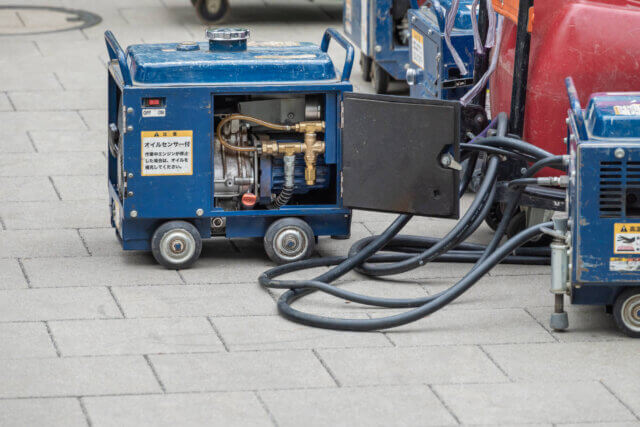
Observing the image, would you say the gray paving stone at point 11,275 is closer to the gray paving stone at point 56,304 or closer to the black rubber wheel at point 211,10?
the gray paving stone at point 56,304

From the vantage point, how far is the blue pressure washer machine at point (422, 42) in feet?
25.5

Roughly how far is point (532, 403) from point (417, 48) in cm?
383

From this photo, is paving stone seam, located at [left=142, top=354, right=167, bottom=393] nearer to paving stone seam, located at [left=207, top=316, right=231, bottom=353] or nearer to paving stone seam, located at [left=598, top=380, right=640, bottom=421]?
paving stone seam, located at [left=207, top=316, right=231, bottom=353]

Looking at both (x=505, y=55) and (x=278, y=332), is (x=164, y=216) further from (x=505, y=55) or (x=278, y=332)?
(x=505, y=55)

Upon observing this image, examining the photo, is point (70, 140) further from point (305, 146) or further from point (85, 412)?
point (85, 412)

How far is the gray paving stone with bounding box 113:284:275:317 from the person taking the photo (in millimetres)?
6102

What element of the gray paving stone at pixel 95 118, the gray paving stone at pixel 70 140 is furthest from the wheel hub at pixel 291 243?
the gray paving stone at pixel 95 118

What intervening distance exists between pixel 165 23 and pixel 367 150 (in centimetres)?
796

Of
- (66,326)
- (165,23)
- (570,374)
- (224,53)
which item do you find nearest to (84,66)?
(165,23)

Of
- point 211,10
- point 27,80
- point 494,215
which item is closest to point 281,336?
point 494,215

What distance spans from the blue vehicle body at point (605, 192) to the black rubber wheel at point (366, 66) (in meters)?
5.84

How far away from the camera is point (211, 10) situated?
13.9m

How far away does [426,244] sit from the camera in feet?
23.0

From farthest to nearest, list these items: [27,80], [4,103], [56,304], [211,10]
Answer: [211,10], [27,80], [4,103], [56,304]
